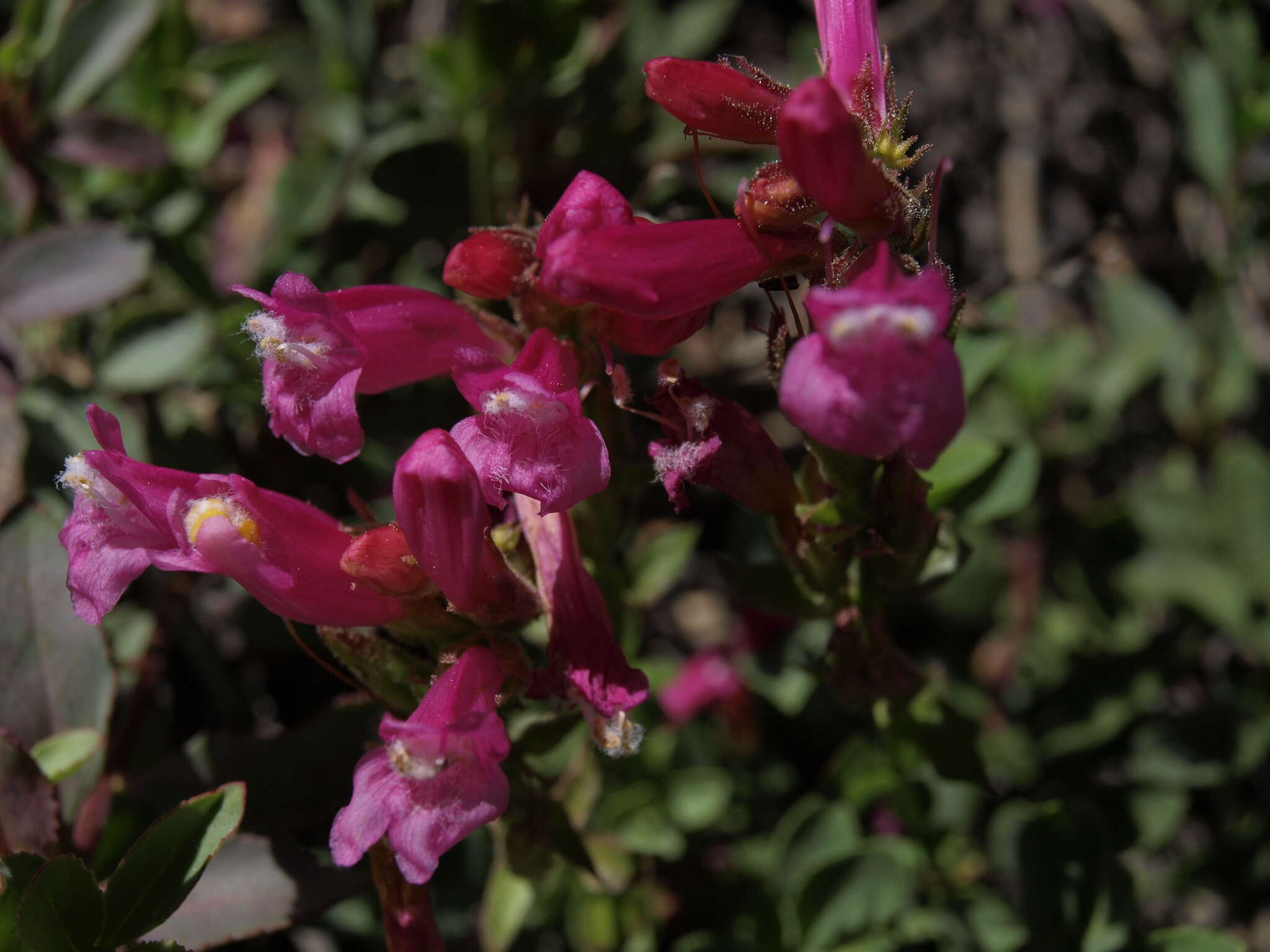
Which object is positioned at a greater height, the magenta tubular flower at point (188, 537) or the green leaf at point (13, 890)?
the magenta tubular flower at point (188, 537)

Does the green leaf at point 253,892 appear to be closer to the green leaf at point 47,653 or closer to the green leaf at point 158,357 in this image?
the green leaf at point 47,653

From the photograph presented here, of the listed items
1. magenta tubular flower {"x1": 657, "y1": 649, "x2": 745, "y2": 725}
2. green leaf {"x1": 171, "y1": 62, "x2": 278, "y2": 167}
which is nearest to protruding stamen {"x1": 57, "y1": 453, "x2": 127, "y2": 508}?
magenta tubular flower {"x1": 657, "y1": 649, "x2": 745, "y2": 725}

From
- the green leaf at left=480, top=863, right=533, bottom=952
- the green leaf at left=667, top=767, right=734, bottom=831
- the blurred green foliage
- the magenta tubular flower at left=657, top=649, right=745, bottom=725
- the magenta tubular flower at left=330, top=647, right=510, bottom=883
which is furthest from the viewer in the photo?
the magenta tubular flower at left=657, top=649, right=745, bottom=725

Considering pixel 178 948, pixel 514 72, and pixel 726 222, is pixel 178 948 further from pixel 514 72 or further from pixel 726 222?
pixel 514 72

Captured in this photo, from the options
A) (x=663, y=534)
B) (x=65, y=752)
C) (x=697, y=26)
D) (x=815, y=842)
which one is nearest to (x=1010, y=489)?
(x=663, y=534)

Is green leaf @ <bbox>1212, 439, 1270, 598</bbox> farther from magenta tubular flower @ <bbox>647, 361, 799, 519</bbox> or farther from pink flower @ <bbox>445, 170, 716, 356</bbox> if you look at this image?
pink flower @ <bbox>445, 170, 716, 356</bbox>

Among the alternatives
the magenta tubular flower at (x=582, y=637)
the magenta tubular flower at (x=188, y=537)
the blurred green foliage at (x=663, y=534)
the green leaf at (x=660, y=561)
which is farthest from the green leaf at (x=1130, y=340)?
the magenta tubular flower at (x=188, y=537)
